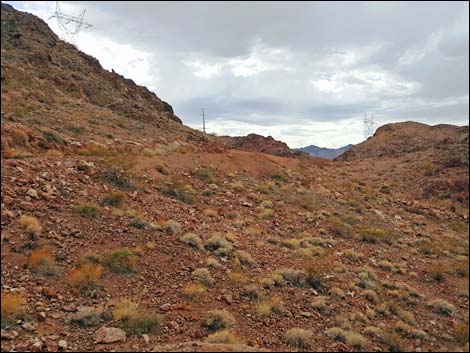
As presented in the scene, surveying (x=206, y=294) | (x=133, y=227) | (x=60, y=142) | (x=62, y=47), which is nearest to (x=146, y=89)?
(x=62, y=47)

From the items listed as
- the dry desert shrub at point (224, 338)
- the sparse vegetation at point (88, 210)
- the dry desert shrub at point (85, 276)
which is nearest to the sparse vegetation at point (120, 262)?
the dry desert shrub at point (85, 276)

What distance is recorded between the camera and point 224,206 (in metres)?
15.1

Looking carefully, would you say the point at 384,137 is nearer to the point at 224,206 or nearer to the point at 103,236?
the point at 224,206

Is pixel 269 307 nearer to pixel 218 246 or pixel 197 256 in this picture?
pixel 197 256

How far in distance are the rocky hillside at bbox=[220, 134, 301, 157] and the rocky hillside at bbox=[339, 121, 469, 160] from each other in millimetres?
10030

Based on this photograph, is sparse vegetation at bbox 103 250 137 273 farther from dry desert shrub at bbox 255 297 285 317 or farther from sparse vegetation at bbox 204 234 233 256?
dry desert shrub at bbox 255 297 285 317

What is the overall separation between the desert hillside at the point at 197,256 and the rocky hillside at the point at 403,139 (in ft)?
94.6

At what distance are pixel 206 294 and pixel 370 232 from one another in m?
9.59

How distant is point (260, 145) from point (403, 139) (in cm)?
1947

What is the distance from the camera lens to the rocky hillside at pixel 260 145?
48.9m

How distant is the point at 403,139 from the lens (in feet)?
171

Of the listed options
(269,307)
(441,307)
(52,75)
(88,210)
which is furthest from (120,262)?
(52,75)

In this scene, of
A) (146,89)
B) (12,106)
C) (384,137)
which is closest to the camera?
(12,106)

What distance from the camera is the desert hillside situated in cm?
647
